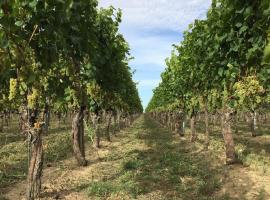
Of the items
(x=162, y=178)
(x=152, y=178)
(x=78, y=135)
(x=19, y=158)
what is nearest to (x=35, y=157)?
(x=152, y=178)

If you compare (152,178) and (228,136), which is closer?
(152,178)

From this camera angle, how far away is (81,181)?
14.6m

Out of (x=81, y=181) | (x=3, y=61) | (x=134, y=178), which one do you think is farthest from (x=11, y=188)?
(x=3, y=61)

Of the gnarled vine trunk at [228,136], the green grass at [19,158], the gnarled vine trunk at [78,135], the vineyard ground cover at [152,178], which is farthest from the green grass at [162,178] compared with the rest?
the green grass at [19,158]

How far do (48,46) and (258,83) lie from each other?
770 cm

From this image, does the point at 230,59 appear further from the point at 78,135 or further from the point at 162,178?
the point at 78,135

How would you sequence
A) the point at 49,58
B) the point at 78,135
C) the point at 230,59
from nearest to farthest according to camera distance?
the point at 49,58, the point at 230,59, the point at 78,135

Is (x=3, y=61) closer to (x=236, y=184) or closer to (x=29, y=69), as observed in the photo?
(x=29, y=69)

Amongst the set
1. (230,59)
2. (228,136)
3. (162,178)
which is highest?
(230,59)

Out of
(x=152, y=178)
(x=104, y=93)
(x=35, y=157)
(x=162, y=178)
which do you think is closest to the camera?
(x=35, y=157)

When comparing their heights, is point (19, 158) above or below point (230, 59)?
below

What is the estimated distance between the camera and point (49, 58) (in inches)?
292

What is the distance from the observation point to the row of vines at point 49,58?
5664 millimetres

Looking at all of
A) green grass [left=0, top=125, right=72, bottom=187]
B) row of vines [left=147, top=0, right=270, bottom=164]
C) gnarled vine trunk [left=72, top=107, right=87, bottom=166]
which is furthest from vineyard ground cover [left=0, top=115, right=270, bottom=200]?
row of vines [left=147, top=0, right=270, bottom=164]
